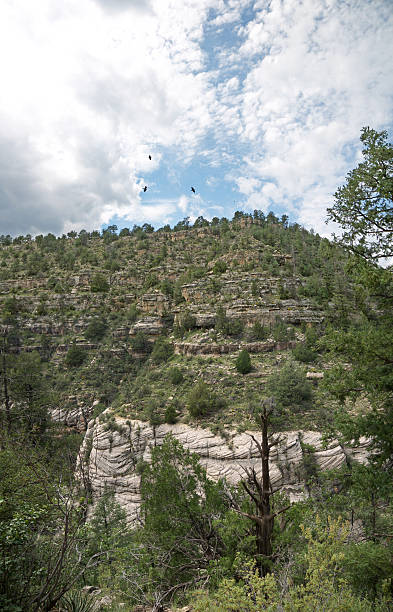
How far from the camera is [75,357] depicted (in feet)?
129

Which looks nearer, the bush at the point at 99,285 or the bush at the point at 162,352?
the bush at the point at 162,352

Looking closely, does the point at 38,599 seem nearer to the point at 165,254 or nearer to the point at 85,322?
the point at 85,322

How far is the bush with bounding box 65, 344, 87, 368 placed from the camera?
128 ft

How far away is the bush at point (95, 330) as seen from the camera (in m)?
44.1

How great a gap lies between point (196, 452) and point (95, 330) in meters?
28.4

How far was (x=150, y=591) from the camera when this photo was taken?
255 inches

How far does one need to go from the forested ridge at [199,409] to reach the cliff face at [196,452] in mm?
210

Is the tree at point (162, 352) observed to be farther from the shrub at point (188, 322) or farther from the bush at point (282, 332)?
the bush at point (282, 332)

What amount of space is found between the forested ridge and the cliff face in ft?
0.69

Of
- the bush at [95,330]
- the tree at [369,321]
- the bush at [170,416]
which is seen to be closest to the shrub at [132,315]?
the bush at [95,330]

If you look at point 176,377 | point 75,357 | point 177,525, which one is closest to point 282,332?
point 176,377

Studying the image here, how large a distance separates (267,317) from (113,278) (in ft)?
112

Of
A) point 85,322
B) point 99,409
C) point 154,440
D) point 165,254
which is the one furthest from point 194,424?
point 165,254

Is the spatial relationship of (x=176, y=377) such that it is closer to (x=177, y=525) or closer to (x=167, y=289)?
(x=177, y=525)
